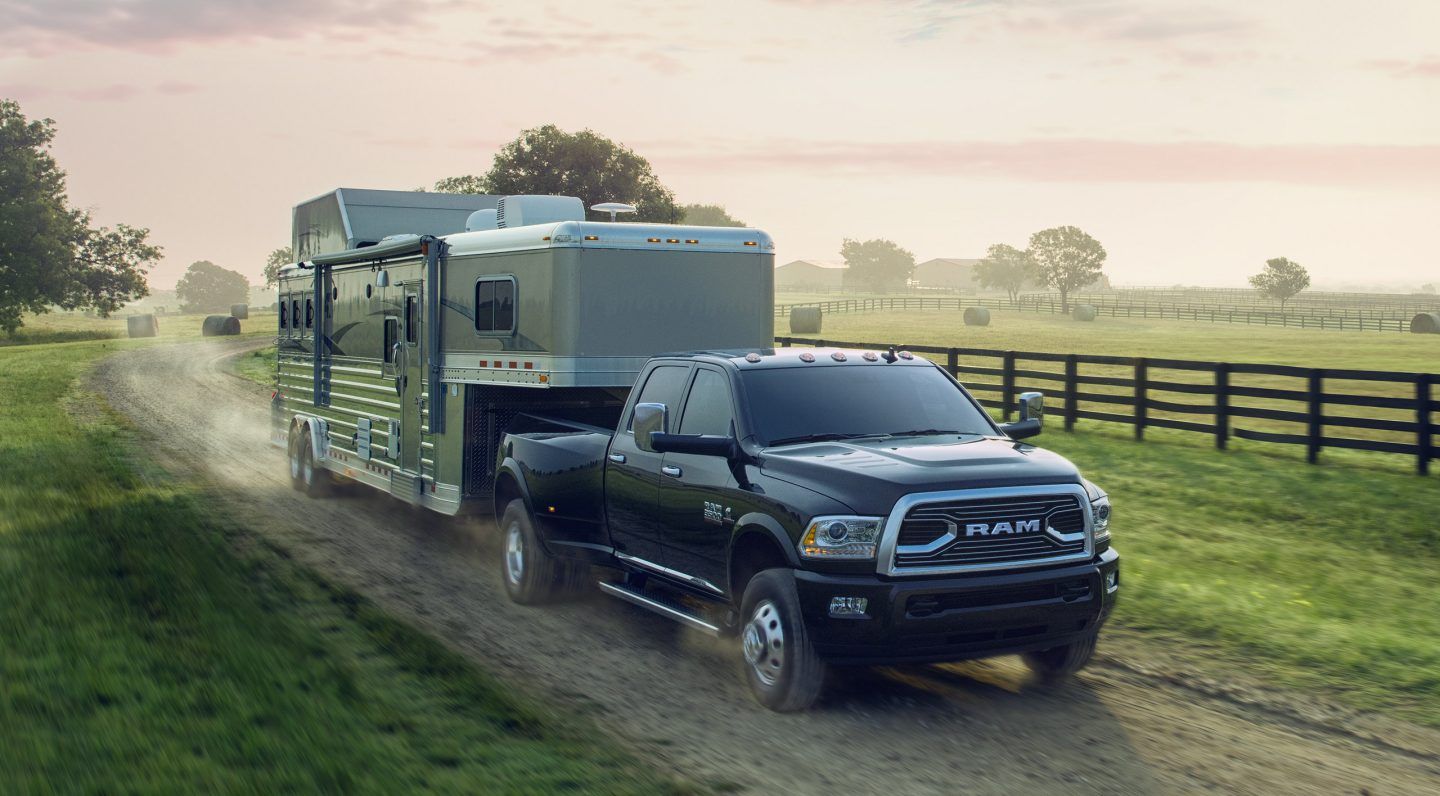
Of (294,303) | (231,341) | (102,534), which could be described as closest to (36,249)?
(231,341)

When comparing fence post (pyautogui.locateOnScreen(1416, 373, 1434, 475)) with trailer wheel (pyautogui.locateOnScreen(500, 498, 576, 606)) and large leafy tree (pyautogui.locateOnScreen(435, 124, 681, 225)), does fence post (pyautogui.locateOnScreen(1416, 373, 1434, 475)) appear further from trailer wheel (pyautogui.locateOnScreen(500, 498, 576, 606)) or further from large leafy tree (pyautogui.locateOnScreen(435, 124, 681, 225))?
large leafy tree (pyautogui.locateOnScreen(435, 124, 681, 225))

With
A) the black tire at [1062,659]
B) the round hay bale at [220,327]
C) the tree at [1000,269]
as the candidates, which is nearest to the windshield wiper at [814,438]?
the black tire at [1062,659]

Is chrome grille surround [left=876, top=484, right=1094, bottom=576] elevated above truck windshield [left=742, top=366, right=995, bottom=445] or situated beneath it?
situated beneath

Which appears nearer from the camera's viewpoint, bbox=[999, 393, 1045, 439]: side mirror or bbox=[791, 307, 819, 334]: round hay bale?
bbox=[999, 393, 1045, 439]: side mirror

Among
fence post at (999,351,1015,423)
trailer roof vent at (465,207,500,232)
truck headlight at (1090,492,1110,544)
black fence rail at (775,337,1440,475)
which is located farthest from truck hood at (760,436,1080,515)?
fence post at (999,351,1015,423)

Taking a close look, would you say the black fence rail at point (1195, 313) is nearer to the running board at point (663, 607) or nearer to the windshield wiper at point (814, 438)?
the running board at point (663, 607)

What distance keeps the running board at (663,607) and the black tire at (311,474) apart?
25.6 feet

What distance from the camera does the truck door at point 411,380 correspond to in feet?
41.9

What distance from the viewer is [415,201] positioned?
15867mm

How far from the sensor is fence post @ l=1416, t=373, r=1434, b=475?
1566 centimetres

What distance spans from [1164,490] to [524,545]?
8.47 meters

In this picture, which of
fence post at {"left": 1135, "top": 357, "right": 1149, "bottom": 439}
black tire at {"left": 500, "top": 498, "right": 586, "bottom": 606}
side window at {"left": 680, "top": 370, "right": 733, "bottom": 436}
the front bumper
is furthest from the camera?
fence post at {"left": 1135, "top": 357, "right": 1149, "bottom": 439}

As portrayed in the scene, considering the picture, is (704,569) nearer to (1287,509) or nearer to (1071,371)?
(1287,509)

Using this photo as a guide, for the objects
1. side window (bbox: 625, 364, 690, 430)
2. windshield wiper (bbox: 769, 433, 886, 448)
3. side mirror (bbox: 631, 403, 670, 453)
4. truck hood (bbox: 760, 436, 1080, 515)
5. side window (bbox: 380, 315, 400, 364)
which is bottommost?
truck hood (bbox: 760, 436, 1080, 515)
